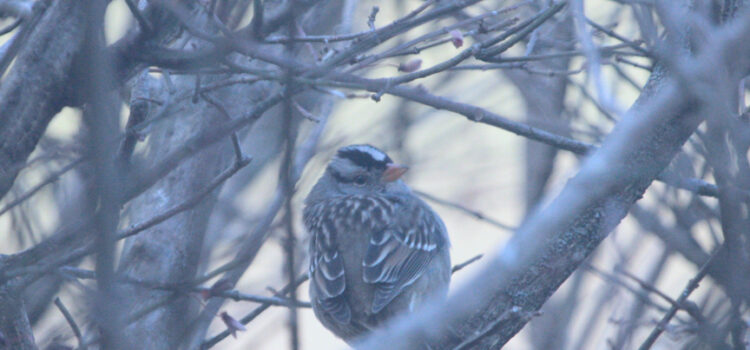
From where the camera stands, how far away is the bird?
19.6ft

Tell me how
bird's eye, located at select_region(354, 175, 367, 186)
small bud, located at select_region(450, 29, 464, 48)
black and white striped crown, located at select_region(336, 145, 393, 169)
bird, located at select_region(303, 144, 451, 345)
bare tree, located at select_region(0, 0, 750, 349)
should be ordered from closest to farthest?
bare tree, located at select_region(0, 0, 750, 349) < small bud, located at select_region(450, 29, 464, 48) < bird, located at select_region(303, 144, 451, 345) < black and white striped crown, located at select_region(336, 145, 393, 169) < bird's eye, located at select_region(354, 175, 367, 186)

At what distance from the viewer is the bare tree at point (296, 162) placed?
2703mm

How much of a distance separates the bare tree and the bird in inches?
15.3

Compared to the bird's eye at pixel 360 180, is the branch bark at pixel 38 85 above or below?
below

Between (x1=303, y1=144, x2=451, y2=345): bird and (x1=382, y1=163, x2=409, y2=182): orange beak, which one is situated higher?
(x1=382, y1=163, x2=409, y2=182): orange beak

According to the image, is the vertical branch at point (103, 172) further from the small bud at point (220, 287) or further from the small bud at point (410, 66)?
the small bud at point (410, 66)

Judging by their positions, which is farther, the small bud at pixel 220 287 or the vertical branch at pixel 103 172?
the small bud at pixel 220 287

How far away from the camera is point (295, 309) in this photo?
2.65 meters

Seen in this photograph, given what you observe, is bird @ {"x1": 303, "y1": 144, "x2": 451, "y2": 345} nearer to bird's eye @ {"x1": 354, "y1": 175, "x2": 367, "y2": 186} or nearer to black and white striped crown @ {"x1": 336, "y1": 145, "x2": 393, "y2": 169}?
black and white striped crown @ {"x1": 336, "y1": 145, "x2": 393, "y2": 169}

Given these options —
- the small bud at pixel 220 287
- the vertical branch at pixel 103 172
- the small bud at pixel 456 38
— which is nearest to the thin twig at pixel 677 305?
the small bud at pixel 456 38

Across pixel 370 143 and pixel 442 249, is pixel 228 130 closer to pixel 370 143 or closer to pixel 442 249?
pixel 442 249

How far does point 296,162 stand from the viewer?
5.71 meters

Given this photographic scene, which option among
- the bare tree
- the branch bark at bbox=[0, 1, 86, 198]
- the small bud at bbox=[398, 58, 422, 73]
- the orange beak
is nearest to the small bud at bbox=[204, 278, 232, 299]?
the bare tree

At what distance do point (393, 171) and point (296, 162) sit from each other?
157cm
